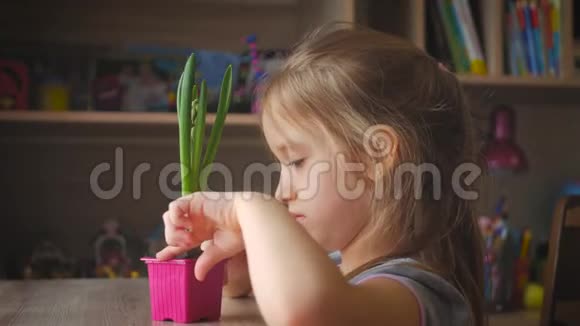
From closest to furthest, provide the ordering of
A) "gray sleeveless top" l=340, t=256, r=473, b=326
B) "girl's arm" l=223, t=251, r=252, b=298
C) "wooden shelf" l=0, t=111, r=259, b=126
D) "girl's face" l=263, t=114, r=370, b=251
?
"gray sleeveless top" l=340, t=256, r=473, b=326 < "girl's face" l=263, t=114, r=370, b=251 < "girl's arm" l=223, t=251, r=252, b=298 < "wooden shelf" l=0, t=111, r=259, b=126

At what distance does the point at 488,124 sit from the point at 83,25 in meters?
1.17

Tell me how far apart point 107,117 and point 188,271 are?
3.42 ft

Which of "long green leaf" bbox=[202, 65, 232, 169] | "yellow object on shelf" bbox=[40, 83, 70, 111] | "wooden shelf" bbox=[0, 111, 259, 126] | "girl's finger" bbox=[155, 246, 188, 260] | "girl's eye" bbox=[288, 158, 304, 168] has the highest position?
"long green leaf" bbox=[202, 65, 232, 169]

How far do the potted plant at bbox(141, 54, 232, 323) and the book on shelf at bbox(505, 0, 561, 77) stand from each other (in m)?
1.31

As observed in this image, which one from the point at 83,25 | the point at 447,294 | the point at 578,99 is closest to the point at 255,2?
the point at 83,25

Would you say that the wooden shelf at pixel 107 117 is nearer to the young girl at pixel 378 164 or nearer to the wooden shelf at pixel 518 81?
the wooden shelf at pixel 518 81

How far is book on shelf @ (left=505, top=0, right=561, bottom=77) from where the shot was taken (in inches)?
74.0

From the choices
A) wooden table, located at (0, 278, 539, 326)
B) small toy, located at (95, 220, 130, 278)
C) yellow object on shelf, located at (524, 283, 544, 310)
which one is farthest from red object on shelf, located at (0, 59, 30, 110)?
yellow object on shelf, located at (524, 283, 544, 310)

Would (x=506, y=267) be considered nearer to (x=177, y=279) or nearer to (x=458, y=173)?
(x=458, y=173)

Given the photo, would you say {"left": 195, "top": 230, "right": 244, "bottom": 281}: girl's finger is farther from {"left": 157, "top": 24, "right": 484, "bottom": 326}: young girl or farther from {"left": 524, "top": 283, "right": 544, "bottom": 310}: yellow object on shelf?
{"left": 524, "top": 283, "right": 544, "bottom": 310}: yellow object on shelf

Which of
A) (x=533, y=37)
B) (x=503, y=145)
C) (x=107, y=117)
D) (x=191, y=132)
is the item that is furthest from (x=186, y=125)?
(x=503, y=145)

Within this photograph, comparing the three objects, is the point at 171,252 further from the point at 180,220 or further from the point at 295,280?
the point at 295,280

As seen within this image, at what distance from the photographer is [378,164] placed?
2.57 feet

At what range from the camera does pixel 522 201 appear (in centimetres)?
222
